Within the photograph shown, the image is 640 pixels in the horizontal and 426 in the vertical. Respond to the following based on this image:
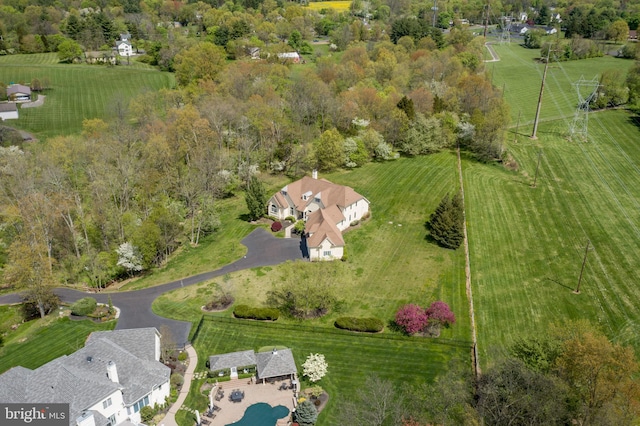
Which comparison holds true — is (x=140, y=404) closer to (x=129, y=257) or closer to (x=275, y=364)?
(x=275, y=364)

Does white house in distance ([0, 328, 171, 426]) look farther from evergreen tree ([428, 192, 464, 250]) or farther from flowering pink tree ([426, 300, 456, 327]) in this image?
evergreen tree ([428, 192, 464, 250])

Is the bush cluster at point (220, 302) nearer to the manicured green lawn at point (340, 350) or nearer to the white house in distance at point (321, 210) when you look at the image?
the manicured green lawn at point (340, 350)

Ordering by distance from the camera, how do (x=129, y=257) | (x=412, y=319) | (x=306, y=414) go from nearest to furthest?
(x=306, y=414) → (x=412, y=319) → (x=129, y=257)

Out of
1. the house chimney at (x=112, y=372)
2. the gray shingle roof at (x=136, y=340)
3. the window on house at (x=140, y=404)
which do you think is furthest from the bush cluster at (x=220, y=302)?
the house chimney at (x=112, y=372)

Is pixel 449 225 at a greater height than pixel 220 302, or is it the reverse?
pixel 449 225

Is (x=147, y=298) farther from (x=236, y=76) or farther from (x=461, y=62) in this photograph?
(x=461, y=62)

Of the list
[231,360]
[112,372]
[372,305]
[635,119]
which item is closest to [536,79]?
[635,119]
